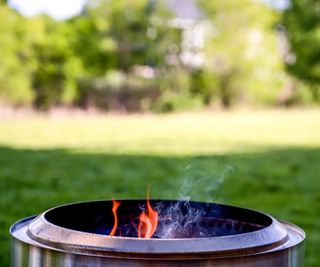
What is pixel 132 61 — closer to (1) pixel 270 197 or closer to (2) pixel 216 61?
(2) pixel 216 61

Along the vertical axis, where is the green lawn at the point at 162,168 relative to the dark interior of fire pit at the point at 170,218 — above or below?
below

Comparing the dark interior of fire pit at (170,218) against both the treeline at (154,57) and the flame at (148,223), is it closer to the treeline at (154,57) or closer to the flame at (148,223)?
the flame at (148,223)

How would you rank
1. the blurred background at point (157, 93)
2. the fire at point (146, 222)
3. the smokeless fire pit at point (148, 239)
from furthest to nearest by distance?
1. the blurred background at point (157, 93)
2. the fire at point (146, 222)
3. the smokeless fire pit at point (148, 239)

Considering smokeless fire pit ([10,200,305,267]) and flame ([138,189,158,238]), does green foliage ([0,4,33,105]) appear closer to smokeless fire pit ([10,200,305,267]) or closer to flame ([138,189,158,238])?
smokeless fire pit ([10,200,305,267])

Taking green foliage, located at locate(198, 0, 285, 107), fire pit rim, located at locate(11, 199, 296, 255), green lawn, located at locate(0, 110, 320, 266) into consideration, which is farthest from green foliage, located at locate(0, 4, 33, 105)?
fire pit rim, located at locate(11, 199, 296, 255)

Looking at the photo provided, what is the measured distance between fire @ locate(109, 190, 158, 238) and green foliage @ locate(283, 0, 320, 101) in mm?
23219

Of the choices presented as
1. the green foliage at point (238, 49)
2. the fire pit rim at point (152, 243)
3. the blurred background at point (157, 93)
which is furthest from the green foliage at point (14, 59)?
the fire pit rim at point (152, 243)

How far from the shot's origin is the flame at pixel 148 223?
82.0 inches

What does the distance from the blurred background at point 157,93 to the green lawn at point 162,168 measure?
0.03 meters

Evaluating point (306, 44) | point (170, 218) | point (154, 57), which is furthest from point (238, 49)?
point (170, 218)

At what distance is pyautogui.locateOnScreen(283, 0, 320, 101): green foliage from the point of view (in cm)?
2586

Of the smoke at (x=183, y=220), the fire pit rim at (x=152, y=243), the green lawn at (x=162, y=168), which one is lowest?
the green lawn at (x=162, y=168)

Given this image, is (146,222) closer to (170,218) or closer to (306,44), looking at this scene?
(170,218)

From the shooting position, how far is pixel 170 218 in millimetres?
2324
